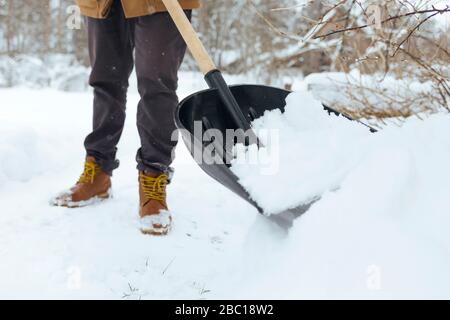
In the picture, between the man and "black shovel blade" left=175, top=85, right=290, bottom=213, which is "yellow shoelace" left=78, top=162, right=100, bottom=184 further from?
"black shovel blade" left=175, top=85, right=290, bottom=213

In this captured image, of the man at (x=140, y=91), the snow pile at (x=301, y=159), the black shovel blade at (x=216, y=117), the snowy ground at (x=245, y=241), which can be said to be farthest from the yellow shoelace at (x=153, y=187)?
the snow pile at (x=301, y=159)

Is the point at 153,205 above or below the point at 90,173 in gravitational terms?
below

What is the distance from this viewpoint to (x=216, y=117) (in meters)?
1.48

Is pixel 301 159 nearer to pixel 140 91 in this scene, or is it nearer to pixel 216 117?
pixel 216 117

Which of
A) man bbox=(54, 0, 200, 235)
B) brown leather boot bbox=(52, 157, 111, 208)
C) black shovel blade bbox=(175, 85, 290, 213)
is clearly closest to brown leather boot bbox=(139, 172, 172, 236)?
man bbox=(54, 0, 200, 235)

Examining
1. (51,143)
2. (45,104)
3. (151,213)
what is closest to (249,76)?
(45,104)

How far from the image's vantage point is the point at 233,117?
143 centimetres

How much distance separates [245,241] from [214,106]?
0.45m

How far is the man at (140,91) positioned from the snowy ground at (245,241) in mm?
106

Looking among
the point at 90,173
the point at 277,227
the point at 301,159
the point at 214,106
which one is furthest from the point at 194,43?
the point at 90,173

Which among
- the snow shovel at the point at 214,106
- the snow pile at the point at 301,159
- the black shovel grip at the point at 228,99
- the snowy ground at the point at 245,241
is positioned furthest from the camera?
the black shovel grip at the point at 228,99

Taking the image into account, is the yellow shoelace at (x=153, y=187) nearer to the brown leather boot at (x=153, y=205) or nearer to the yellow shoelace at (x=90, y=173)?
the brown leather boot at (x=153, y=205)

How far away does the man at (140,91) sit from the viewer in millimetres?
1649
